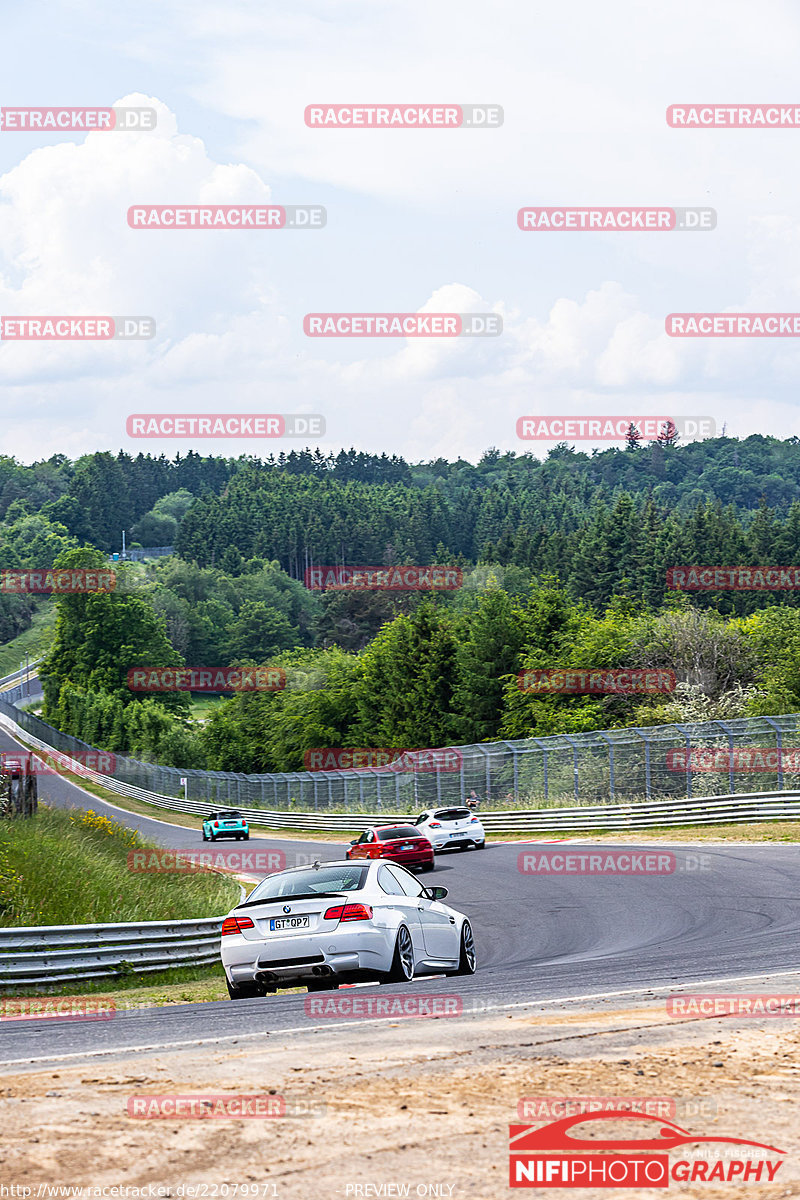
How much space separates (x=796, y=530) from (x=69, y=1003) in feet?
369

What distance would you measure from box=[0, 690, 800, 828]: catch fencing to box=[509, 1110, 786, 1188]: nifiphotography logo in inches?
1077

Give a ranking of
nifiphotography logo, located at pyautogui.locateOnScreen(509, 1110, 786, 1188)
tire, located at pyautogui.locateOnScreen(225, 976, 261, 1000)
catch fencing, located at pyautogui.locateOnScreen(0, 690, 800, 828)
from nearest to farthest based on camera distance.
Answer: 1. nifiphotography logo, located at pyautogui.locateOnScreen(509, 1110, 786, 1188)
2. tire, located at pyautogui.locateOnScreen(225, 976, 261, 1000)
3. catch fencing, located at pyautogui.locateOnScreen(0, 690, 800, 828)

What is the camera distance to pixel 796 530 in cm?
11731

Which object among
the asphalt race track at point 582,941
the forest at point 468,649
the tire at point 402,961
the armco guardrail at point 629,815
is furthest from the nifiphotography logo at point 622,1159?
the forest at point 468,649

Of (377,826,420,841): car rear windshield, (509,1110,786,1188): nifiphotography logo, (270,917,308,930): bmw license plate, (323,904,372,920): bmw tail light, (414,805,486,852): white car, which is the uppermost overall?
(509,1110,786,1188): nifiphotography logo

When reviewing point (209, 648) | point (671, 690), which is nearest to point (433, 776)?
point (671, 690)

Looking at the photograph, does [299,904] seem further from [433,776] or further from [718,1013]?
[433,776]

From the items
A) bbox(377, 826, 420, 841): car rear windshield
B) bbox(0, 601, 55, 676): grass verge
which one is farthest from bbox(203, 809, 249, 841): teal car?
bbox(0, 601, 55, 676): grass verge

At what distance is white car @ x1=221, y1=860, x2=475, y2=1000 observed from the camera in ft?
37.4

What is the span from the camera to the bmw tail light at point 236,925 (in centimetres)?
1177

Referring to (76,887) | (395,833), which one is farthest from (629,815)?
(76,887)

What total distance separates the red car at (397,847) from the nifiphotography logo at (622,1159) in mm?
24933

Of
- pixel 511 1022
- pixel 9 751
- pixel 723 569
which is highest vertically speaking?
pixel 723 569

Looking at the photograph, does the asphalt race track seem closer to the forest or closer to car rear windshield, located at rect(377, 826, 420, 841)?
car rear windshield, located at rect(377, 826, 420, 841)
